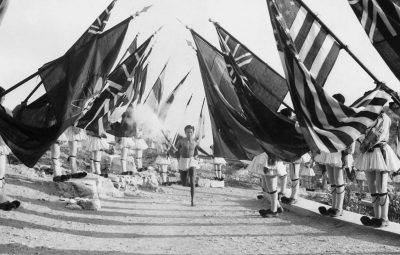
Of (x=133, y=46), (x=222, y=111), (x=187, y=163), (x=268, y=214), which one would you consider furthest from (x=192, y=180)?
(x=133, y=46)

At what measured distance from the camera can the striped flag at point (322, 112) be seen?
5.86 m

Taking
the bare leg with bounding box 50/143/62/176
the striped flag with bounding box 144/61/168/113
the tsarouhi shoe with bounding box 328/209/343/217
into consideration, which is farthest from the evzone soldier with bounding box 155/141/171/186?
the tsarouhi shoe with bounding box 328/209/343/217

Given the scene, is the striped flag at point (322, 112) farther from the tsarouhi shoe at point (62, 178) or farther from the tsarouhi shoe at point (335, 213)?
the tsarouhi shoe at point (62, 178)

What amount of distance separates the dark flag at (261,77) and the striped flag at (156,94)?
6.43 meters

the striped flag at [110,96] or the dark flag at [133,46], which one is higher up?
the dark flag at [133,46]

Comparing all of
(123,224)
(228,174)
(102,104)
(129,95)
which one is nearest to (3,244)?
(123,224)

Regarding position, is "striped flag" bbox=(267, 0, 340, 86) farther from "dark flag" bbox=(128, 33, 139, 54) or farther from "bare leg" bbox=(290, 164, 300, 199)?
"dark flag" bbox=(128, 33, 139, 54)

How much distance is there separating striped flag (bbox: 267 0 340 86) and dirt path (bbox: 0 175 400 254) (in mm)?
2966

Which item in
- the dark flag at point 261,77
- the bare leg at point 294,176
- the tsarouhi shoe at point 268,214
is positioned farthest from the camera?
the bare leg at point 294,176

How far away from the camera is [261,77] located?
8.32 m

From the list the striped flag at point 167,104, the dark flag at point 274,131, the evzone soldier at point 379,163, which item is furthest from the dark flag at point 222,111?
the striped flag at point 167,104

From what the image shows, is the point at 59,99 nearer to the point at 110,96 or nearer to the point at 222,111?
the point at 110,96

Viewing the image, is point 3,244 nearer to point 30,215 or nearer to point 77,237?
point 77,237

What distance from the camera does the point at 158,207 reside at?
11.4 m
